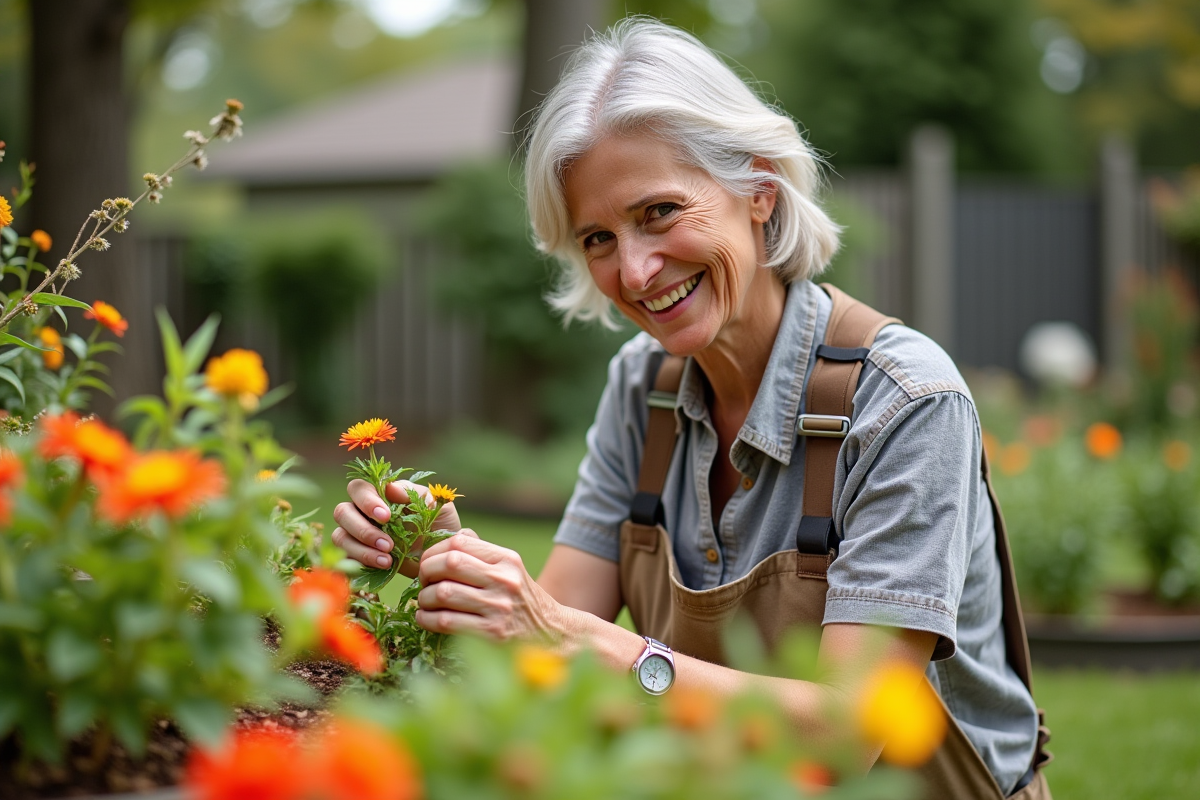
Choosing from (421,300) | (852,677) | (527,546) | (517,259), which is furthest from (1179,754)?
(421,300)

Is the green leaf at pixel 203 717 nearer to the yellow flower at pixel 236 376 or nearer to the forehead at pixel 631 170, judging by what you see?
the yellow flower at pixel 236 376

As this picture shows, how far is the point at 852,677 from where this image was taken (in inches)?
56.4

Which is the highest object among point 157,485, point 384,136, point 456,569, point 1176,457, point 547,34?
point 547,34

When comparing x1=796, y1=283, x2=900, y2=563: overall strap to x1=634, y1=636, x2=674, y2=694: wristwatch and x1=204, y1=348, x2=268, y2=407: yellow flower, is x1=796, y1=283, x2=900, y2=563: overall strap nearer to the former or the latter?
x1=634, y1=636, x2=674, y2=694: wristwatch

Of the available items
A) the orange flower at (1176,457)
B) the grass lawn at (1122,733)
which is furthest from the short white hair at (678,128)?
the orange flower at (1176,457)

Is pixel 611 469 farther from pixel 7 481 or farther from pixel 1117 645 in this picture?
pixel 1117 645

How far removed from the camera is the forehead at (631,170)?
1.84 metres

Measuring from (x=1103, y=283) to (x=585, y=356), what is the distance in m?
5.33

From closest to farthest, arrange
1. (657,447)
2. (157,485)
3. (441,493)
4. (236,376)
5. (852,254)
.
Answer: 1. (157,485)
2. (236,376)
3. (441,493)
4. (657,447)
5. (852,254)

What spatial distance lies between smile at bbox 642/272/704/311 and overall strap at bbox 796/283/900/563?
0.25m

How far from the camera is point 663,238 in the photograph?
188 cm

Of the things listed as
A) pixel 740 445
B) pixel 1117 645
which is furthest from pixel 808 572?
pixel 1117 645

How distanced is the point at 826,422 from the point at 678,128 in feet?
1.79

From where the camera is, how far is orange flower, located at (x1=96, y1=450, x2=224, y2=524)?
68cm
